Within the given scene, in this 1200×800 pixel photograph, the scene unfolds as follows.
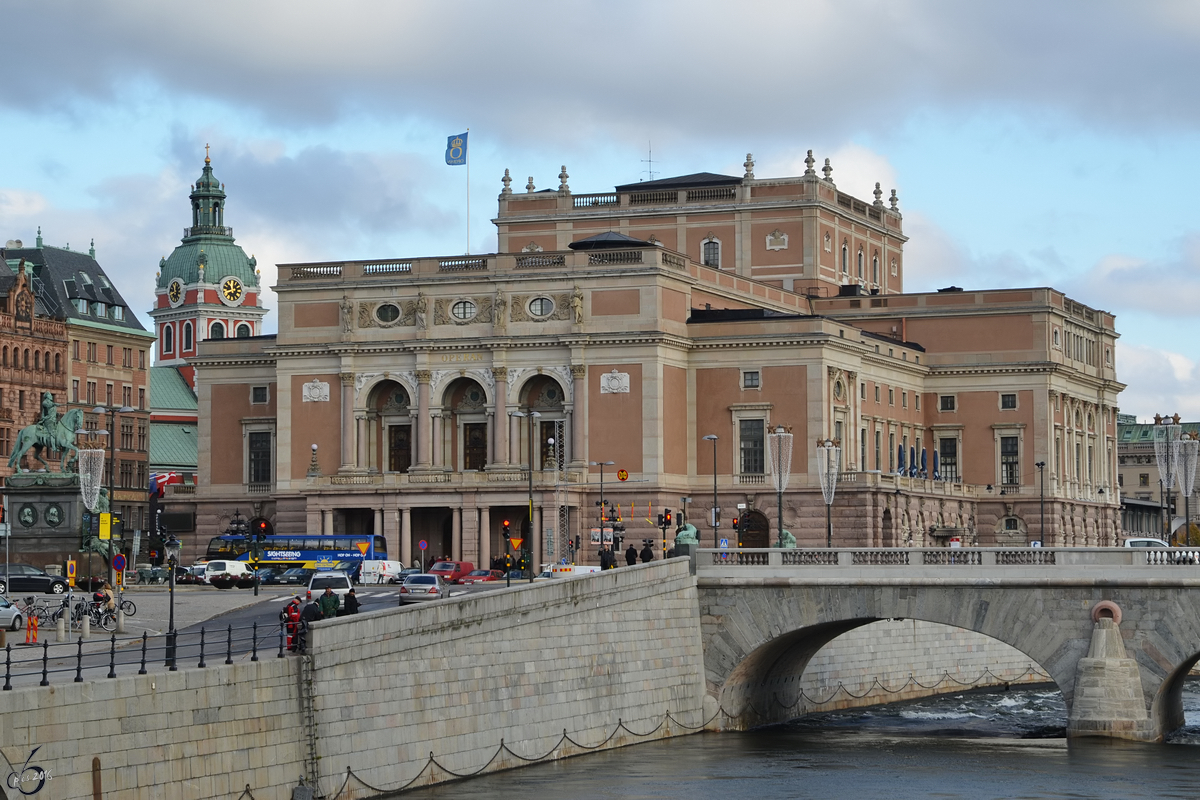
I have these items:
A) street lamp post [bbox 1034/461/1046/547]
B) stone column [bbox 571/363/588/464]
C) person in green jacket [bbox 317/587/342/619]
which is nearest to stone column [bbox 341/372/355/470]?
stone column [bbox 571/363/588/464]

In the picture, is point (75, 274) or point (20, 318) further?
point (75, 274)

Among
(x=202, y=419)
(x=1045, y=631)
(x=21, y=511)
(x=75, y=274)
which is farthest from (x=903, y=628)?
(x=75, y=274)

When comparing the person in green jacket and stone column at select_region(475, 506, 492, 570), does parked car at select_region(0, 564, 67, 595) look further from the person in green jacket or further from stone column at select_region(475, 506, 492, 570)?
stone column at select_region(475, 506, 492, 570)

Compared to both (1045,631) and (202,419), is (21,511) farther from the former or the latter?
(1045,631)

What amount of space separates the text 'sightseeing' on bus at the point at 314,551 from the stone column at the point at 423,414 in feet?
17.0

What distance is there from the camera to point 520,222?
141 m

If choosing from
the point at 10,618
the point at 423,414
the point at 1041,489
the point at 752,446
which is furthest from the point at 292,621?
the point at 1041,489

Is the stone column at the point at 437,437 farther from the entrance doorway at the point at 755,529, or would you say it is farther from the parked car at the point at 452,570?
the entrance doorway at the point at 755,529

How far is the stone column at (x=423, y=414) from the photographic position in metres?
120

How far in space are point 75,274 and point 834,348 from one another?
2791 inches

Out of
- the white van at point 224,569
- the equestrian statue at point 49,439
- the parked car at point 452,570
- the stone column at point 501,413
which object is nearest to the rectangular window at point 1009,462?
the stone column at point 501,413

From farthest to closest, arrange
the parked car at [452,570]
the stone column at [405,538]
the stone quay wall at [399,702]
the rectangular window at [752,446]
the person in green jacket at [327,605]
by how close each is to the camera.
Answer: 1. the rectangular window at [752,446]
2. the stone column at [405,538]
3. the parked car at [452,570]
4. the person in green jacket at [327,605]
5. the stone quay wall at [399,702]

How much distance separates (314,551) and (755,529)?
23.2 meters

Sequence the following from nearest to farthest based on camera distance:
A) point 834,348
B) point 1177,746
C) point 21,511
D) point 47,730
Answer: point 47,730 → point 1177,746 → point 21,511 → point 834,348
